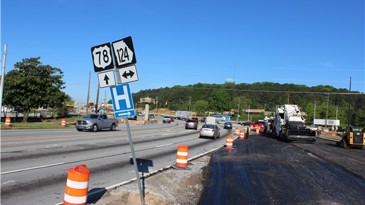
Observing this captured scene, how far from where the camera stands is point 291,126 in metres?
36.9

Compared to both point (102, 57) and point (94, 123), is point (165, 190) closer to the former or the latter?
point (102, 57)

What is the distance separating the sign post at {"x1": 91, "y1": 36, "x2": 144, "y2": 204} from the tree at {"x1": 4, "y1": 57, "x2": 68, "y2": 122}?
49219 millimetres

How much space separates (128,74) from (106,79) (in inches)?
19.3

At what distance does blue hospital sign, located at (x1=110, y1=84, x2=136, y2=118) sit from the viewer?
7.50 meters

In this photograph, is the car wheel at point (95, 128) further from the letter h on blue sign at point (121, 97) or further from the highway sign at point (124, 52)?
the highway sign at point (124, 52)

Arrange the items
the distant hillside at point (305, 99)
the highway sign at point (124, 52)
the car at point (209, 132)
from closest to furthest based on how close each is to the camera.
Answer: the highway sign at point (124, 52), the car at point (209, 132), the distant hillside at point (305, 99)

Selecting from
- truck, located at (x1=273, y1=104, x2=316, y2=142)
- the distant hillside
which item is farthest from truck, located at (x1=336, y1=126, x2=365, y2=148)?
the distant hillside

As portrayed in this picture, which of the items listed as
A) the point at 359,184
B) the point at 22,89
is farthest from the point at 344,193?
the point at 22,89

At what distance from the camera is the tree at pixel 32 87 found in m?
53.2

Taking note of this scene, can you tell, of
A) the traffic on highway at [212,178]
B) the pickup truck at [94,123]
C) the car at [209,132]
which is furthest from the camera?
the car at [209,132]

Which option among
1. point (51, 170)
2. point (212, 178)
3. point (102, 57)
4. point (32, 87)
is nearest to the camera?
point (102, 57)

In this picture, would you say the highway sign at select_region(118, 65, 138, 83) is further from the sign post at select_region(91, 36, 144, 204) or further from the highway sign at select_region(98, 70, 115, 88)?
the highway sign at select_region(98, 70, 115, 88)

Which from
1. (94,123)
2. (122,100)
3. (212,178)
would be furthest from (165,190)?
(94,123)

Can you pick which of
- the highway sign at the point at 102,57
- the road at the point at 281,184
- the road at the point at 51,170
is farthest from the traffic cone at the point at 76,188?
the road at the point at 281,184
